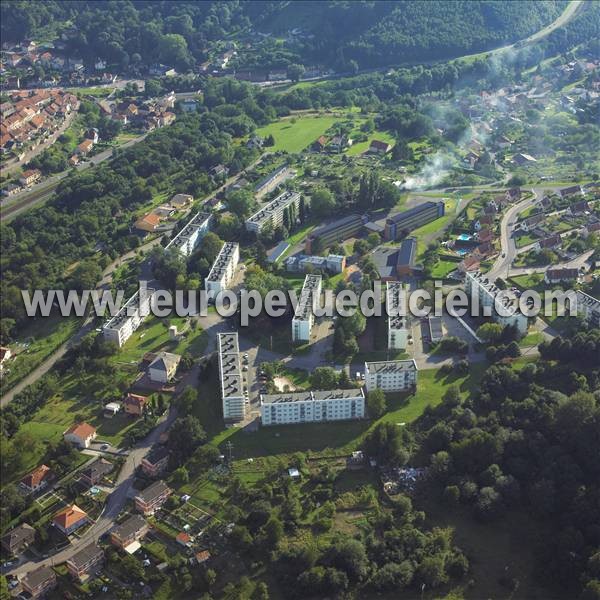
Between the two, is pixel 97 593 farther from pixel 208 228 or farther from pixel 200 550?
pixel 208 228

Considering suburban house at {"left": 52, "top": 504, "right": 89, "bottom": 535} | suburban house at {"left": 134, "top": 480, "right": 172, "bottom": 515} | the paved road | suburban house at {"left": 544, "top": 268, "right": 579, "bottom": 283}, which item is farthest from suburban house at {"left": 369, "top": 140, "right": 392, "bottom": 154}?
suburban house at {"left": 52, "top": 504, "right": 89, "bottom": 535}

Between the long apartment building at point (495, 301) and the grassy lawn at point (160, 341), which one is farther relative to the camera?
the grassy lawn at point (160, 341)

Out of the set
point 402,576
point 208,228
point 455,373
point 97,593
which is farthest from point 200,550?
point 208,228

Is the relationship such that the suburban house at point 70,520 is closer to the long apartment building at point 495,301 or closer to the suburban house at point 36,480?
the suburban house at point 36,480

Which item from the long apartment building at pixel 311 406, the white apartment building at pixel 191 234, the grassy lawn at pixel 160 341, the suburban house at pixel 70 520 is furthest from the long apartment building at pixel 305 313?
the suburban house at pixel 70 520

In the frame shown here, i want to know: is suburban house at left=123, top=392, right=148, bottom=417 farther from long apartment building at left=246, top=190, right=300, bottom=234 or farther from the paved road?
long apartment building at left=246, top=190, right=300, bottom=234

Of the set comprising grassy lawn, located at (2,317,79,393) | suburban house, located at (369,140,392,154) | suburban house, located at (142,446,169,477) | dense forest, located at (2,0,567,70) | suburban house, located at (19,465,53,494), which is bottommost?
grassy lawn, located at (2,317,79,393)
